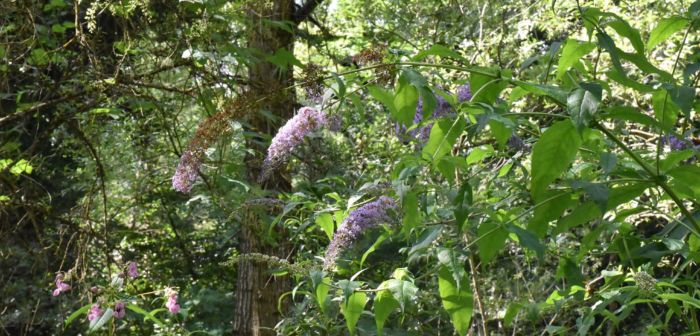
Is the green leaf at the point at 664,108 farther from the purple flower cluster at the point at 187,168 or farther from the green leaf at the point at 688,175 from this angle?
the purple flower cluster at the point at 187,168

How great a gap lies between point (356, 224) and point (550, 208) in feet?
1.71

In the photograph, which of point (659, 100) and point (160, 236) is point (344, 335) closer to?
point (659, 100)

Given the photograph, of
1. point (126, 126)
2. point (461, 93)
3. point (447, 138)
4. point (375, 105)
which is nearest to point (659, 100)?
point (447, 138)

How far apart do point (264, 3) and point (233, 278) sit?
4840 mm

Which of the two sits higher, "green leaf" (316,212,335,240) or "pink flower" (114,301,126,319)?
"green leaf" (316,212,335,240)

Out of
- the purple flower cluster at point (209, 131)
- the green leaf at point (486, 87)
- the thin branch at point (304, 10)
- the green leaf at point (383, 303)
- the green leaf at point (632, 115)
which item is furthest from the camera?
the thin branch at point (304, 10)

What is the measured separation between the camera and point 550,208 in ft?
4.84

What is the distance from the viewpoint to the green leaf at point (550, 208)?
1466mm

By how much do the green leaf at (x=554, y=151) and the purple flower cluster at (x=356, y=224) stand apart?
0.64 meters

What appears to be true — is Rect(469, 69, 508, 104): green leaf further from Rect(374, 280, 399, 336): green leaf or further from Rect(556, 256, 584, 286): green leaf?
Rect(556, 256, 584, 286): green leaf

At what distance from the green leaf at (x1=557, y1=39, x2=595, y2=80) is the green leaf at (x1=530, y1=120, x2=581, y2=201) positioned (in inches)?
5.6

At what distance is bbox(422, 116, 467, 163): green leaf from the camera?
1421 mm

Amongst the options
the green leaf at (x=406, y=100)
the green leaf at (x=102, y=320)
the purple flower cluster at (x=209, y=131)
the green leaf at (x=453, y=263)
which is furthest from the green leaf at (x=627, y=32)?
the green leaf at (x=102, y=320)

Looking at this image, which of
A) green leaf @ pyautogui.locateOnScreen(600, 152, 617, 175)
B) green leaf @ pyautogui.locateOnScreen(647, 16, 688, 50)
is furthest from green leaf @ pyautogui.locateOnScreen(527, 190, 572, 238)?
green leaf @ pyautogui.locateOnScreen(647, 16, 688, 50)
